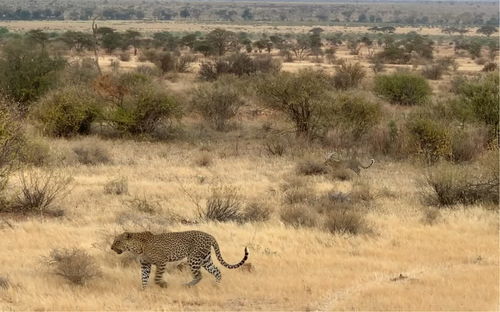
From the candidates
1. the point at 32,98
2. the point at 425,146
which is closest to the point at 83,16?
the point at 32,98

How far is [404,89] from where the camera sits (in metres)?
33.6

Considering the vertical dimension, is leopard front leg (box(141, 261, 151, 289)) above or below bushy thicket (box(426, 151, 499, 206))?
above

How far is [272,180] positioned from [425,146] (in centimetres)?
550

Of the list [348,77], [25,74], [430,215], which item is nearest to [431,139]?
[430,215]

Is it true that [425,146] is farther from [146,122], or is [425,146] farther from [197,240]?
[197,240]

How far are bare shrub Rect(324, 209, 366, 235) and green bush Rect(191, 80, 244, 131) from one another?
15.1 metres

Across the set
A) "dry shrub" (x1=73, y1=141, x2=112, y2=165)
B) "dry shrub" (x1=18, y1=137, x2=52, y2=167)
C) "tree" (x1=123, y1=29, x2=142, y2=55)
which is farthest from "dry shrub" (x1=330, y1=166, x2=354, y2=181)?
"tree" (x1=123, y1=29, x2=142, y2=55)

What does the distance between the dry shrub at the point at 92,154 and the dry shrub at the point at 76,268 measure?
10.7m

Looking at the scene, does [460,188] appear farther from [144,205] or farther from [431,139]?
[144,205]

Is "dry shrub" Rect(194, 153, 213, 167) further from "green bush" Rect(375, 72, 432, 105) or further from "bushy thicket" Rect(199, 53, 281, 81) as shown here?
"bushy thicket" Rect(199, 53, 281, 81)

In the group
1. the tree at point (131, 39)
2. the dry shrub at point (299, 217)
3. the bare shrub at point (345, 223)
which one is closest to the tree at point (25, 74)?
the dry shrub at point (299, 217)

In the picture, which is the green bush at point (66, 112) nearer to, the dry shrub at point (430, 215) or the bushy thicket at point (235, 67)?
the dry shrub at point (430, 215)

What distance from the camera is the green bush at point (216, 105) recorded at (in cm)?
2836

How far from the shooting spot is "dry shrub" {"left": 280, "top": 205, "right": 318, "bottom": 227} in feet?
44.6
